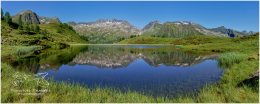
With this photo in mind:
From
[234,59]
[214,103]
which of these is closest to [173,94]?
[214,103]

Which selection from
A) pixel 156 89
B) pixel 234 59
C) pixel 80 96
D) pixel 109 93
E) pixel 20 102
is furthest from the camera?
pixel 234 59

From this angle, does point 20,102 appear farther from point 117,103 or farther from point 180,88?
point 180,88

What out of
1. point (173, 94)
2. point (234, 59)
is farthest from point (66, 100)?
point (234, 59)

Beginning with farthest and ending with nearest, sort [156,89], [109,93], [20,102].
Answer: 1. [156,89]
2. [109,93]
3. [20,102]

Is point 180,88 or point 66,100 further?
point 180,88

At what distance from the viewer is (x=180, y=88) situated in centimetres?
3005

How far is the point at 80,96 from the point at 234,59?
36.2 m

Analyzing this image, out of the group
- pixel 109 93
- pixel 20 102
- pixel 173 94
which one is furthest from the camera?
pixel 173 94

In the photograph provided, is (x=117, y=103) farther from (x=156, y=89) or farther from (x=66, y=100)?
(x=156, y=89)

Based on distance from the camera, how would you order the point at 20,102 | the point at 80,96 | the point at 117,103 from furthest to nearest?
the point at 80,96 < the point at 117,103 < the point at 20,102

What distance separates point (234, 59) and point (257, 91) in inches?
1231

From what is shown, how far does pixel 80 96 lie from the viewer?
19266mm

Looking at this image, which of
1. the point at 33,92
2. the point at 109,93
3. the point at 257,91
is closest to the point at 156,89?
the point at 109,93

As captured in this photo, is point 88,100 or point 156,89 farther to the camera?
point 156,89
